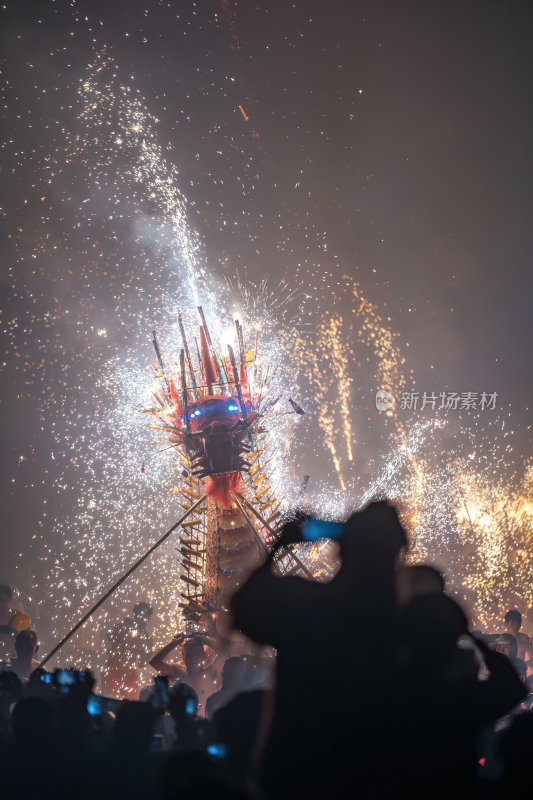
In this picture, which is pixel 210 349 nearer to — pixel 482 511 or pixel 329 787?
pixel 329 787

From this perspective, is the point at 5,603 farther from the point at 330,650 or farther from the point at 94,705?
the point at 330,650

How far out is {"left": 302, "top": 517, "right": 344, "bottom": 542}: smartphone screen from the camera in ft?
5.66

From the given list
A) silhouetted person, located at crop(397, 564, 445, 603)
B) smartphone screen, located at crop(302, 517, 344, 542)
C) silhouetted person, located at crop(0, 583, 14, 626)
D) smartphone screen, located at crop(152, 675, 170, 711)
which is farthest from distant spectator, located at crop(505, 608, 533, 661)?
silhouetted person, located at crop(0, 583, 14, 626)

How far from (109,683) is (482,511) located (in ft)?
41.2

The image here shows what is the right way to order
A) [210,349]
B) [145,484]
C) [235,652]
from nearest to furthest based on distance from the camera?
[235,652] → [210,349] → [145,484]

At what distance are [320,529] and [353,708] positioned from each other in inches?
22.3

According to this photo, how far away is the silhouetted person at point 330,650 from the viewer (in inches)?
53.1

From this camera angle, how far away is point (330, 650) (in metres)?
1.46

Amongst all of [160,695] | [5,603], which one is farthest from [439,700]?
[5,603]

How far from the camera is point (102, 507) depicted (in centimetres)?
1371

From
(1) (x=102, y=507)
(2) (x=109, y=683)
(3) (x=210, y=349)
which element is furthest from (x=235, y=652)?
(1) (x=102, y=507)

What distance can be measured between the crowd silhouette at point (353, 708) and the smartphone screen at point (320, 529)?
4cm

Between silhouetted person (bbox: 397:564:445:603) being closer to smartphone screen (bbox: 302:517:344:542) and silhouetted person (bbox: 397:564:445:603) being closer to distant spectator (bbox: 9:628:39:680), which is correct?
smartphone screen (bbox: 302:517:344:542)

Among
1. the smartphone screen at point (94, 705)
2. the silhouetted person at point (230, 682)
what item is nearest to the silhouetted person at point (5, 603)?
the silhouetted person at point (230, 682)
